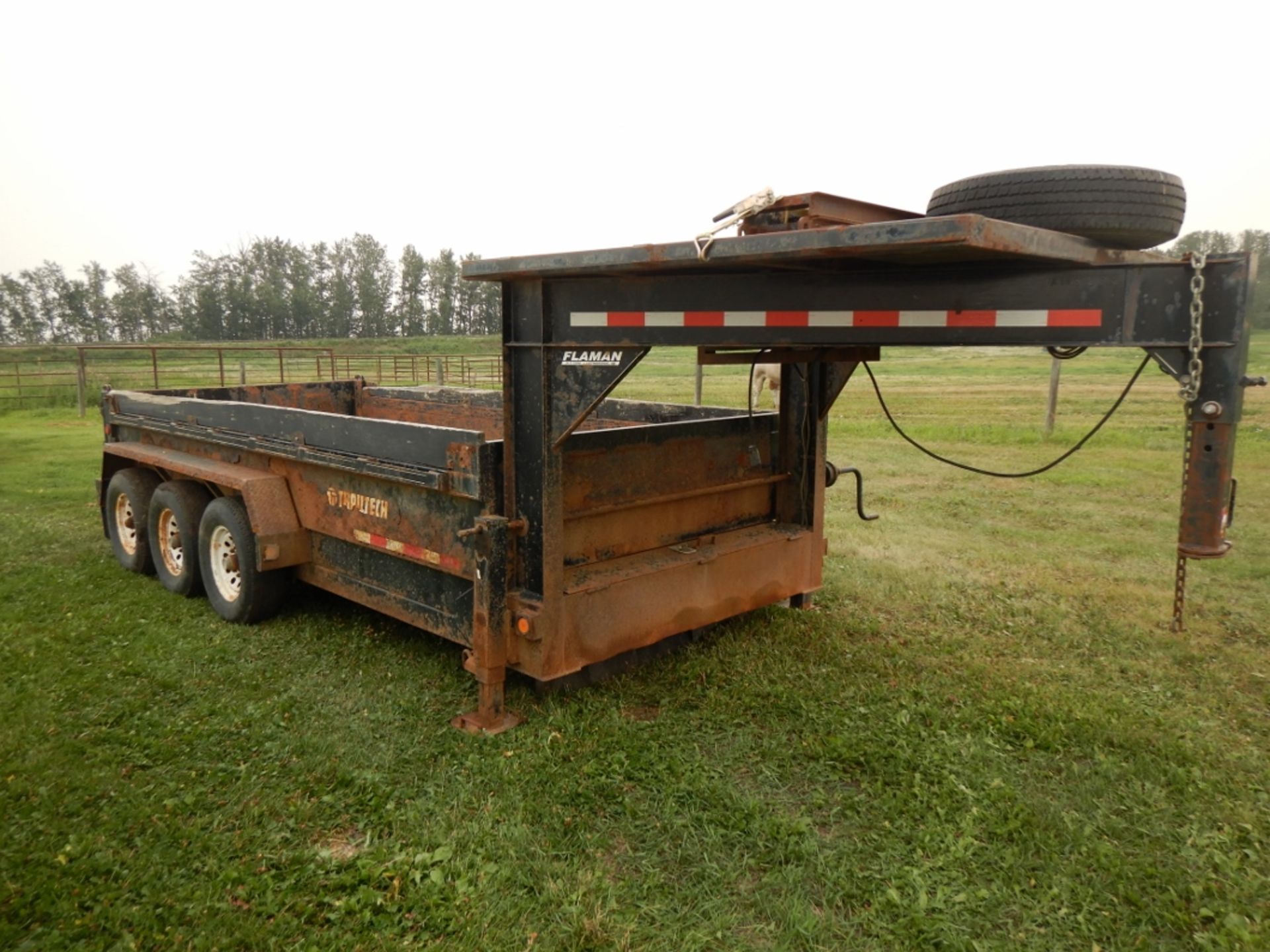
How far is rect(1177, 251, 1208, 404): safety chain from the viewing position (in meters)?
2.71

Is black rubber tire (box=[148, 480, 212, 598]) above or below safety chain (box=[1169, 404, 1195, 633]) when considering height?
below

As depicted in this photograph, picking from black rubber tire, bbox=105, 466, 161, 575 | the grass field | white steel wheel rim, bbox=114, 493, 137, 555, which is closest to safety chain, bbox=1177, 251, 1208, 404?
the grass field

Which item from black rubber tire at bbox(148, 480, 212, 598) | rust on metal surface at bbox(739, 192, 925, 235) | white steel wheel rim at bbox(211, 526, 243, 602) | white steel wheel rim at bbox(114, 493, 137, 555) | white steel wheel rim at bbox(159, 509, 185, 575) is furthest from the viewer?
white steel wheel rim at bbox(114, 493, 137, 555)

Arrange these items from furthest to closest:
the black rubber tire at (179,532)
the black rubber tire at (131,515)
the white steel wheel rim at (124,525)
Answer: the white steel wheel rim at (124,525) → the black rubber tire at (131,515) → the black rubber tire at (179,532)

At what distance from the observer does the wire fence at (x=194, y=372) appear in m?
20.6

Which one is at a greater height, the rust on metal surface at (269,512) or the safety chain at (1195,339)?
the safety chain at (1195,339)

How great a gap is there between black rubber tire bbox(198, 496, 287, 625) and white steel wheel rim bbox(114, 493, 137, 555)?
4.52 feet

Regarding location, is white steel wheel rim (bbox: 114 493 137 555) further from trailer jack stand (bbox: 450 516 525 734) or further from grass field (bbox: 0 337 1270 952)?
trailer jack stand (bbox: 450 516 525 734)

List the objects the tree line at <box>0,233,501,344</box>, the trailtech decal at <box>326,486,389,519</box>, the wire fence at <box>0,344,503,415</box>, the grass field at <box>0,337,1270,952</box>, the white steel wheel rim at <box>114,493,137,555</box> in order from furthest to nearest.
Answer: the tree line at <box>0,233,501,344</box>
the wire fence at <box>0,344,503,415</box>
the white steel wheel rim at <box>114,493,137,555</box>
the trailtech decal at <box>326,486,389,519</box>
the grass field at <box>0,337,1270,952</box>

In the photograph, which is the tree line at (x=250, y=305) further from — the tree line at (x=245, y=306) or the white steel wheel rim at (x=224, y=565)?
the white steel wheel rim at (x=224, y=565)

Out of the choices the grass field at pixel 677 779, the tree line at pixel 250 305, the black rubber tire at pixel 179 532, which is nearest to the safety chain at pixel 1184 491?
the grass field at pixel 677 779

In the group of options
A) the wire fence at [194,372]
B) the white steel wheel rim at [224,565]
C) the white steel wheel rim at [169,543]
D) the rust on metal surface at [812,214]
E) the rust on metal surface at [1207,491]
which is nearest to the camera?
the rust on metal surface at [1207,491]

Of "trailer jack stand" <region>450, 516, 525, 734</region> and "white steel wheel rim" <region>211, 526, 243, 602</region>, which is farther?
"white steel wheel rim" <region>211, 526, 243, 602</region>

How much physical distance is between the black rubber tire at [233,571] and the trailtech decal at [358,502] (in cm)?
70
